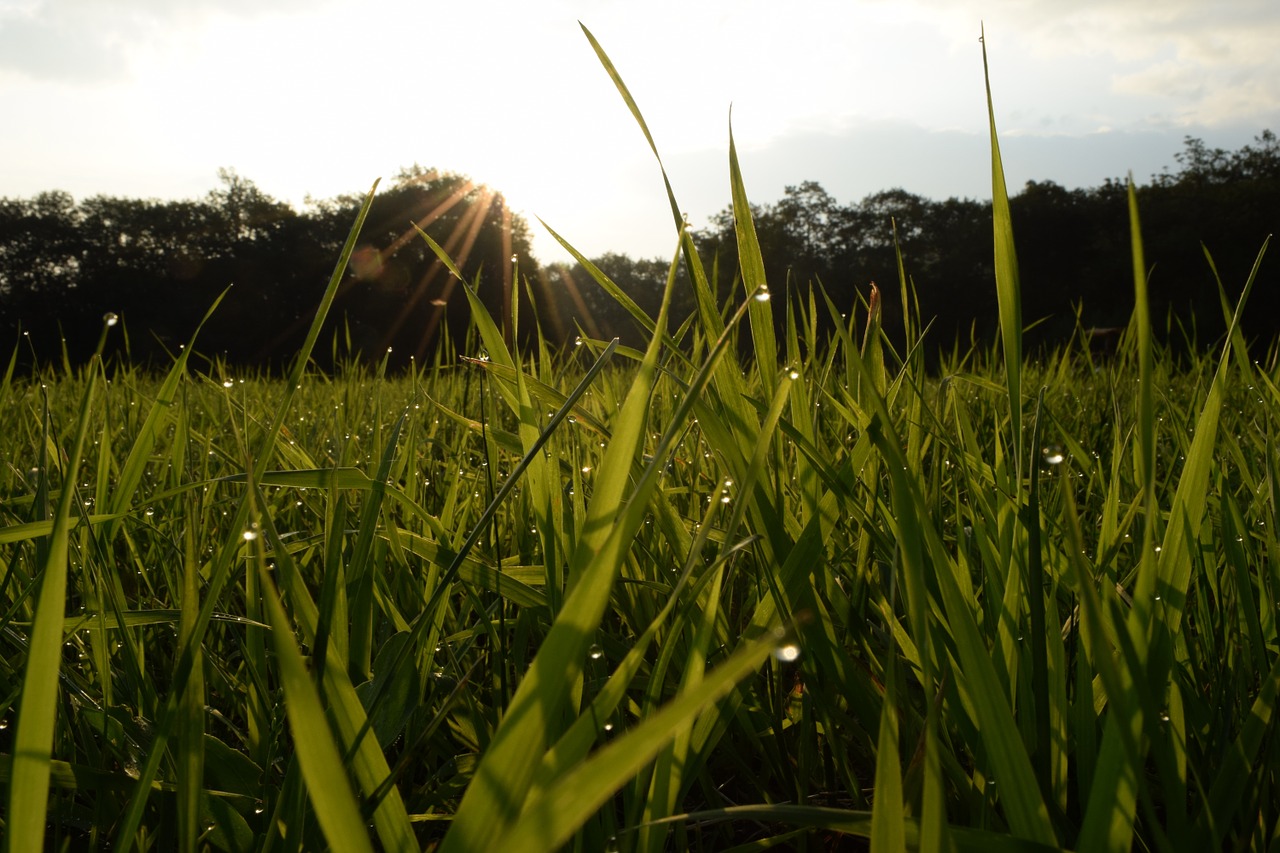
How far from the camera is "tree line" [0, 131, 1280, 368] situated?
21.2m

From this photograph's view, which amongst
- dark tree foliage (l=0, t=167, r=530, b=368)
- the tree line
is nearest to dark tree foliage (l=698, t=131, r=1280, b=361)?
the tree line

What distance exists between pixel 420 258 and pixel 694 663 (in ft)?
81.3

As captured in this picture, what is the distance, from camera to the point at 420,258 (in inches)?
939

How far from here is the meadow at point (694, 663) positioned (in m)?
0.28

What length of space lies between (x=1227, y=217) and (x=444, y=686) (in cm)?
→ 2877

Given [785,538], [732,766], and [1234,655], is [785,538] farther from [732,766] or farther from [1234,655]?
[1234,655]

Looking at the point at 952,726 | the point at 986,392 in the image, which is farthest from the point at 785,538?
the point at 986,392

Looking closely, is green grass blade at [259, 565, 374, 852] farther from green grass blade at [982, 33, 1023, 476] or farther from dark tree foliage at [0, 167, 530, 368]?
dark tree foliage at [0, 167, 530, 368]

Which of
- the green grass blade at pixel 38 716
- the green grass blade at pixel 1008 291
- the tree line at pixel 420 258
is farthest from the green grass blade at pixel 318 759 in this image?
the tree line at pixel 420 258

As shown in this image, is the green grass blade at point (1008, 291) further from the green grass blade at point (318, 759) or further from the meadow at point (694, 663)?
the green grass blade at point (318, 759)

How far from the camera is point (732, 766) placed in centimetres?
63

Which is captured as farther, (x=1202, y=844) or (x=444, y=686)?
(x=444, y=686)

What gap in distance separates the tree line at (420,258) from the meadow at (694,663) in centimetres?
1898

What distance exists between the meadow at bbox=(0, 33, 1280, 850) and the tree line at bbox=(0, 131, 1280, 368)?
19.0 metres
